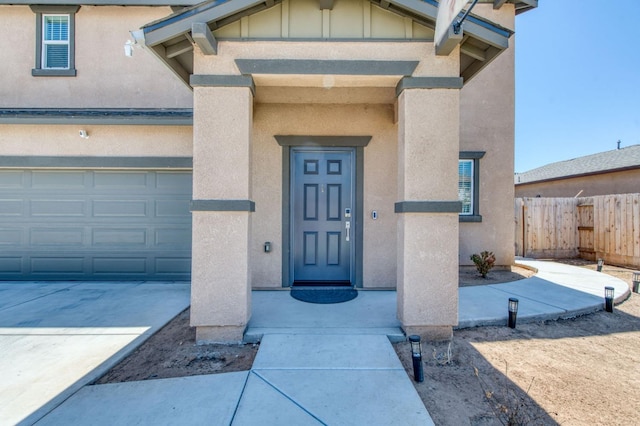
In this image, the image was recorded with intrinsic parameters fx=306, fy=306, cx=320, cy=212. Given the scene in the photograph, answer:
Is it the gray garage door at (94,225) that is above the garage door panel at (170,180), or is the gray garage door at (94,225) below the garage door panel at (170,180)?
below

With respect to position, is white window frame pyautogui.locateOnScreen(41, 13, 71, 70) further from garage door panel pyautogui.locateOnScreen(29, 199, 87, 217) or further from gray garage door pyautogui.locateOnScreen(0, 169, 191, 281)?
garage door panel pyautogui.locateOnScreen(29, 199, 87, 217)

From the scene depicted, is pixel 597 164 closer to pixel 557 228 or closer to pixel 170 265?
pixel 557 228

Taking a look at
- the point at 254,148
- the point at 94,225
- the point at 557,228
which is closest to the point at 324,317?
the point at 254,148

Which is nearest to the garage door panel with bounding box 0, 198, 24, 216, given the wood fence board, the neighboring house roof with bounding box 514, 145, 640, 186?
the wood fence board

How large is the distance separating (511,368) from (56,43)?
384 inches

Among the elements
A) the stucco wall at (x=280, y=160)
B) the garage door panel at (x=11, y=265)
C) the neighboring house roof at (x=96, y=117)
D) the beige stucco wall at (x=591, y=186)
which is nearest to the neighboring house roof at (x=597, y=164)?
the beige stucco wall at (x=591, y=186)

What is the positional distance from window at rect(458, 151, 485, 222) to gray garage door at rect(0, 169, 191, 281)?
6.14 meters

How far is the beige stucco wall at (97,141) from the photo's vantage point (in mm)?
6211

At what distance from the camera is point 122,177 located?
641 cm

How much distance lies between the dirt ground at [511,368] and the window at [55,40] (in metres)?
6.19

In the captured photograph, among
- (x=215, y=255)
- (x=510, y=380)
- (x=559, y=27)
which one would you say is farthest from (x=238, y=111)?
(x=559, y=27)

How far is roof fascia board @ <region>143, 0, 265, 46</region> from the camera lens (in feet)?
10.9

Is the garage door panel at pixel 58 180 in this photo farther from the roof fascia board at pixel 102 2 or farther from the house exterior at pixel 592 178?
the house exterior at pixel 592 178

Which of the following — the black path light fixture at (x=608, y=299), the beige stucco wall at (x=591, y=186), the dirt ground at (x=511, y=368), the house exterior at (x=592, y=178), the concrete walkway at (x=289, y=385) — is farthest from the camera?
the house exterior at (x=592, y=178)
